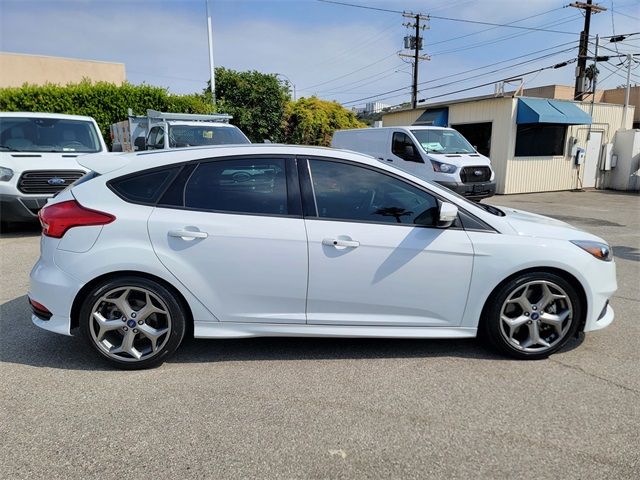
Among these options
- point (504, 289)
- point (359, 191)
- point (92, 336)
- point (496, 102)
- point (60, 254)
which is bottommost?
point (92, 336)

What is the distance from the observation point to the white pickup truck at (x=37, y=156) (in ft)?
24.1

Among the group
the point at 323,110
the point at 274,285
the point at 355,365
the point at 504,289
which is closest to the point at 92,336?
the point at 274,285

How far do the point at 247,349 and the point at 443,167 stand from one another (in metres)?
9.34

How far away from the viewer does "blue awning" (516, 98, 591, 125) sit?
15.4m

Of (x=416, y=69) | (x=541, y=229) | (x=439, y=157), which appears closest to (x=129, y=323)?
(x=541, y=229)

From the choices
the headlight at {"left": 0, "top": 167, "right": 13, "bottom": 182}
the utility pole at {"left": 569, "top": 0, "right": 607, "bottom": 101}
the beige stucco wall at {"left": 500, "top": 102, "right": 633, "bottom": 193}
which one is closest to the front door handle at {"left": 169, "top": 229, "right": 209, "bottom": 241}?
the headlight at {"left": 0, "top": 167, "right": 13, "bottom": 182}

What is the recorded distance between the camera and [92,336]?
132 inches

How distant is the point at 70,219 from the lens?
3.31 meters

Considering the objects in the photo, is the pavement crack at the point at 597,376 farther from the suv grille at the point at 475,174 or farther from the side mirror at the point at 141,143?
the side mirror at the point at 141,143

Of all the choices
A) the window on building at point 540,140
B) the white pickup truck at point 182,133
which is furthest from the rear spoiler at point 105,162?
the window on building at point 540,140

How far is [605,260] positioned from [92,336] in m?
3.84

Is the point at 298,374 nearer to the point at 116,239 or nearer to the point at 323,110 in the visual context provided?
the point at 116,239

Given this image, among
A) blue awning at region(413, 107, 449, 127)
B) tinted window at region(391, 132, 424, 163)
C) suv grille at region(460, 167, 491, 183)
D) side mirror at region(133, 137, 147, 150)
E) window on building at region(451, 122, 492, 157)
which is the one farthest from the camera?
blue awning at region(413, 107, 449, 127)

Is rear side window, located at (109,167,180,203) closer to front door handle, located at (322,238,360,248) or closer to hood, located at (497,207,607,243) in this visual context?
front door handle, located at (322,238,360,248)
